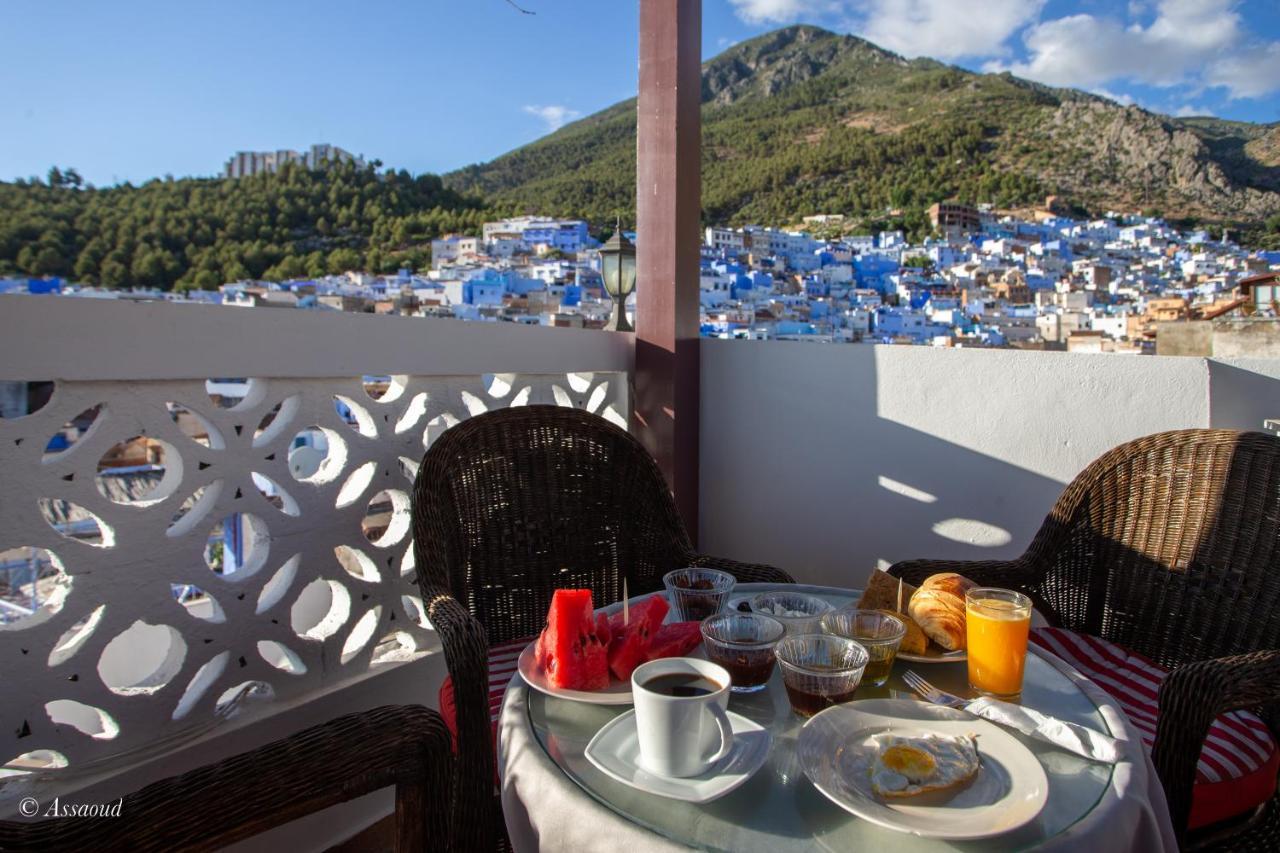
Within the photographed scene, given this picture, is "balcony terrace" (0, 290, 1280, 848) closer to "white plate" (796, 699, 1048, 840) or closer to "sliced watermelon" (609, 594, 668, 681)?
"sliced watermelon" (609, 594, 668, 681)

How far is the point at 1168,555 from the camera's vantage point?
5.08 ft

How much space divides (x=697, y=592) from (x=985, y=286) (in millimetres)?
6442

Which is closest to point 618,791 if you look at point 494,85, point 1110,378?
point 1110,378

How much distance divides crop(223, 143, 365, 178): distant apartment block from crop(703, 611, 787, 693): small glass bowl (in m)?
11.4

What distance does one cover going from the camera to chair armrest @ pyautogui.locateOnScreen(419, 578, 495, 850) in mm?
994

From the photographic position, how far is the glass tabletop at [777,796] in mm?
643

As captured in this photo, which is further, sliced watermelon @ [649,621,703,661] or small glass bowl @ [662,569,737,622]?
small glass bowl @ [662,569,737,622]

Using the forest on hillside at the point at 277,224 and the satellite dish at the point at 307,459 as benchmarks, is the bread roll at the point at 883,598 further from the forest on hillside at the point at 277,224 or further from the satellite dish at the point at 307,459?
the forest on hillside at the point at 277,224

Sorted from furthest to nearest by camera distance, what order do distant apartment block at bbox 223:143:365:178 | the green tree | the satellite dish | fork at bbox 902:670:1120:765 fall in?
distant apartment block at bbox 223:143:365:178 → the green tree → the satellite dish → fork at bbox 902:670:1120:765

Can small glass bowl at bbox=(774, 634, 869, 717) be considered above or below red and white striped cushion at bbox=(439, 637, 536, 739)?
above

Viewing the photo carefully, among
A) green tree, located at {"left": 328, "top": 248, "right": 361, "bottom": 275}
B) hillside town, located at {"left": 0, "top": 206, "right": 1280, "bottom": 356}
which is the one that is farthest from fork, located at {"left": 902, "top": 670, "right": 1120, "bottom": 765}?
green tree, located at {"left": 328, "top": 248, "right": 361, "bottom": 275}

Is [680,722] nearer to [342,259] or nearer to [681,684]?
[681,684]

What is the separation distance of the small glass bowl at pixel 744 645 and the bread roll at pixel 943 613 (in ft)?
0.79

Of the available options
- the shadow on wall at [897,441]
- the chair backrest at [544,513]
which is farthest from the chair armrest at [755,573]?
the shadow on wall at [897,441]
